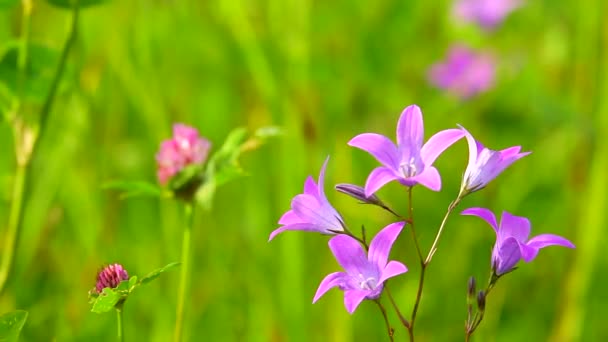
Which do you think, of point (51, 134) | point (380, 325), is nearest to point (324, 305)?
point (380, 325)

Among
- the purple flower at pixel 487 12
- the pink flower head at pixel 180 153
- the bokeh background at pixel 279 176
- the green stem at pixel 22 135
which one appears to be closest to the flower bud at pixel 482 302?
the pink flower head at pixel 180 153

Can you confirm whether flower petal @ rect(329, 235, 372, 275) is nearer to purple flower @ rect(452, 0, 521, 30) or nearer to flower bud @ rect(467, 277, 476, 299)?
flower bud @ rect(467, 277, 476, 299)

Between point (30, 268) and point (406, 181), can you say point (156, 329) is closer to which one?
point (30, 268)

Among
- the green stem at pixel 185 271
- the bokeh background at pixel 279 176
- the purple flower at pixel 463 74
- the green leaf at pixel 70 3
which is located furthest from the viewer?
the purple flower at pixel 463 74

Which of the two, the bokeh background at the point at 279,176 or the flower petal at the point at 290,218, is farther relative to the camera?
the bokeh background at the point at 279,176

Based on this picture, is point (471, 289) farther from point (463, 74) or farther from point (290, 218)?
point (463, 74)

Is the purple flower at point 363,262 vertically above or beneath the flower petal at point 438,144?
beneath

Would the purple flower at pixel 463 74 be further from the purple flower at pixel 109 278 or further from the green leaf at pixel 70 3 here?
the purple flower at pixel 109 278

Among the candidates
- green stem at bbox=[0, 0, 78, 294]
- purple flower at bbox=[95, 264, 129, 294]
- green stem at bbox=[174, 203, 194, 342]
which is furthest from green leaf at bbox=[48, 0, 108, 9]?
purple flower at bbox=[95, 264, 129, 294]
